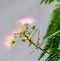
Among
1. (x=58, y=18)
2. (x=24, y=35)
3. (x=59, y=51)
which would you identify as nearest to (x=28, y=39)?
(x=24, y=35)

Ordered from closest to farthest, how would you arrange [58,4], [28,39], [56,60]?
1. [56,60]
2. [28,39]
3. [58,4]

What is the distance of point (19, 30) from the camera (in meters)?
0.82

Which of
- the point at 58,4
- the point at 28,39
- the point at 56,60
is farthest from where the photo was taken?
the point at 58,4

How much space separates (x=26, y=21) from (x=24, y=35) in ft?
0.20

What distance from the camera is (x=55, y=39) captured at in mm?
626

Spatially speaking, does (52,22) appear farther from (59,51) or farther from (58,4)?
(59,51)

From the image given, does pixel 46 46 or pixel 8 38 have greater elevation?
pixel 46 46

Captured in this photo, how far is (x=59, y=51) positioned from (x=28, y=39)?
0.24 meters

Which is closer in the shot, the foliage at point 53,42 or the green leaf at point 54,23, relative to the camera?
the foliage at point 53,42

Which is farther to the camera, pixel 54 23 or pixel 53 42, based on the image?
pixel 54 23

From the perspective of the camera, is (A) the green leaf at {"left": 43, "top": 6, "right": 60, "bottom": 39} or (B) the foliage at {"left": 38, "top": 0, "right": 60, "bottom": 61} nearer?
(B) the foliage at {"left": 38, "top": 0, "right": 60, "bottom": 61}

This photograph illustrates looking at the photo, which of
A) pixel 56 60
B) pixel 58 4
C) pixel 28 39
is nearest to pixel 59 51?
pixel 56 60

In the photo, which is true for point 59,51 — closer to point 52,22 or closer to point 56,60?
point 56,60

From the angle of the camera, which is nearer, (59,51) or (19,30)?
(59,51)
